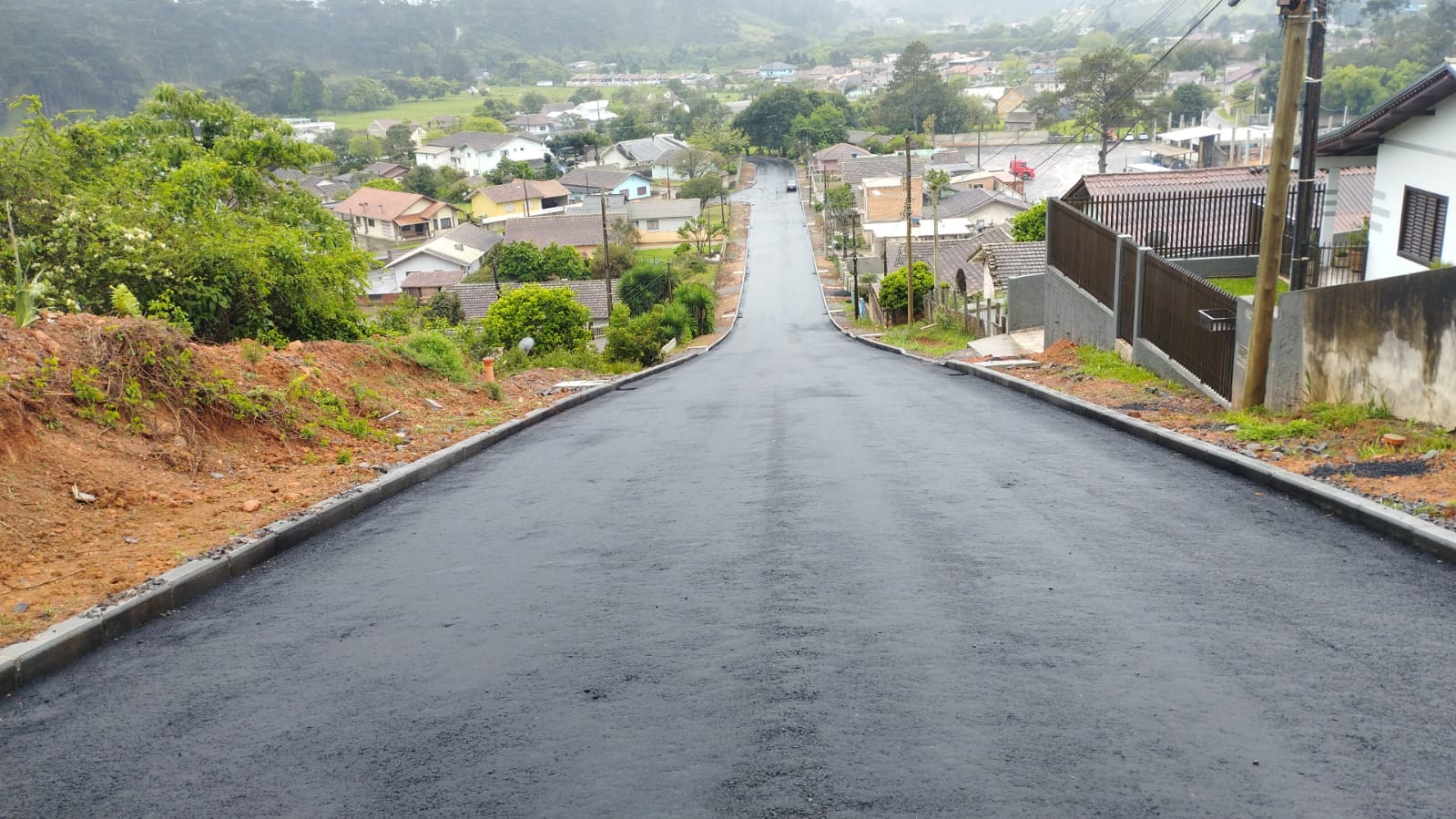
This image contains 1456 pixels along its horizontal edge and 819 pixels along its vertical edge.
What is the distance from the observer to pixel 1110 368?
16.3m

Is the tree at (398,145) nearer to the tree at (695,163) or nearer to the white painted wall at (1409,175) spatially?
the tree at (695,163)

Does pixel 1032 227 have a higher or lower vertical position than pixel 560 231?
higher

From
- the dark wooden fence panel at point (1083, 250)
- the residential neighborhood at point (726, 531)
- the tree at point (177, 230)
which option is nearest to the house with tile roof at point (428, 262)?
the tree at point (177, 230)

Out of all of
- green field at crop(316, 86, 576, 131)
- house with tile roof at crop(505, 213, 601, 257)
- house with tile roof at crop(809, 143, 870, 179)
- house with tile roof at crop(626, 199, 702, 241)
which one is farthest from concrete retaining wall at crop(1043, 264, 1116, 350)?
green field at crop(316, 86, 576, 131)

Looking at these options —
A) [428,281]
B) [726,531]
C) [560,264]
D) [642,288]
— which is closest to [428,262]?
[428,281]

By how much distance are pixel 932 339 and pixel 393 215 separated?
6167cm

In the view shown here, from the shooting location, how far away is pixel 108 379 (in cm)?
912

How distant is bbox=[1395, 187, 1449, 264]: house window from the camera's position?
16.0 m

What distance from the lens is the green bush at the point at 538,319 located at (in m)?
33.2

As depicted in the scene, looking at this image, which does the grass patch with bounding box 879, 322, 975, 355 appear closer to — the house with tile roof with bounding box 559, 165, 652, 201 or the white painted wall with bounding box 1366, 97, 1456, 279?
the white painted wall with bounding box 1366, 97, 1456, 279

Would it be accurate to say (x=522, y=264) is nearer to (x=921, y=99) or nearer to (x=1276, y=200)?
(x=1276, y=200)

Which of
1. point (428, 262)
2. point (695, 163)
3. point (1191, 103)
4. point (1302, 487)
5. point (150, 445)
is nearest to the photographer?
A: point (1302, 487)

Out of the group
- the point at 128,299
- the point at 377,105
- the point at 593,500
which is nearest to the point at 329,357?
the point at 128,299

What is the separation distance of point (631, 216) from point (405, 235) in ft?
60.6
